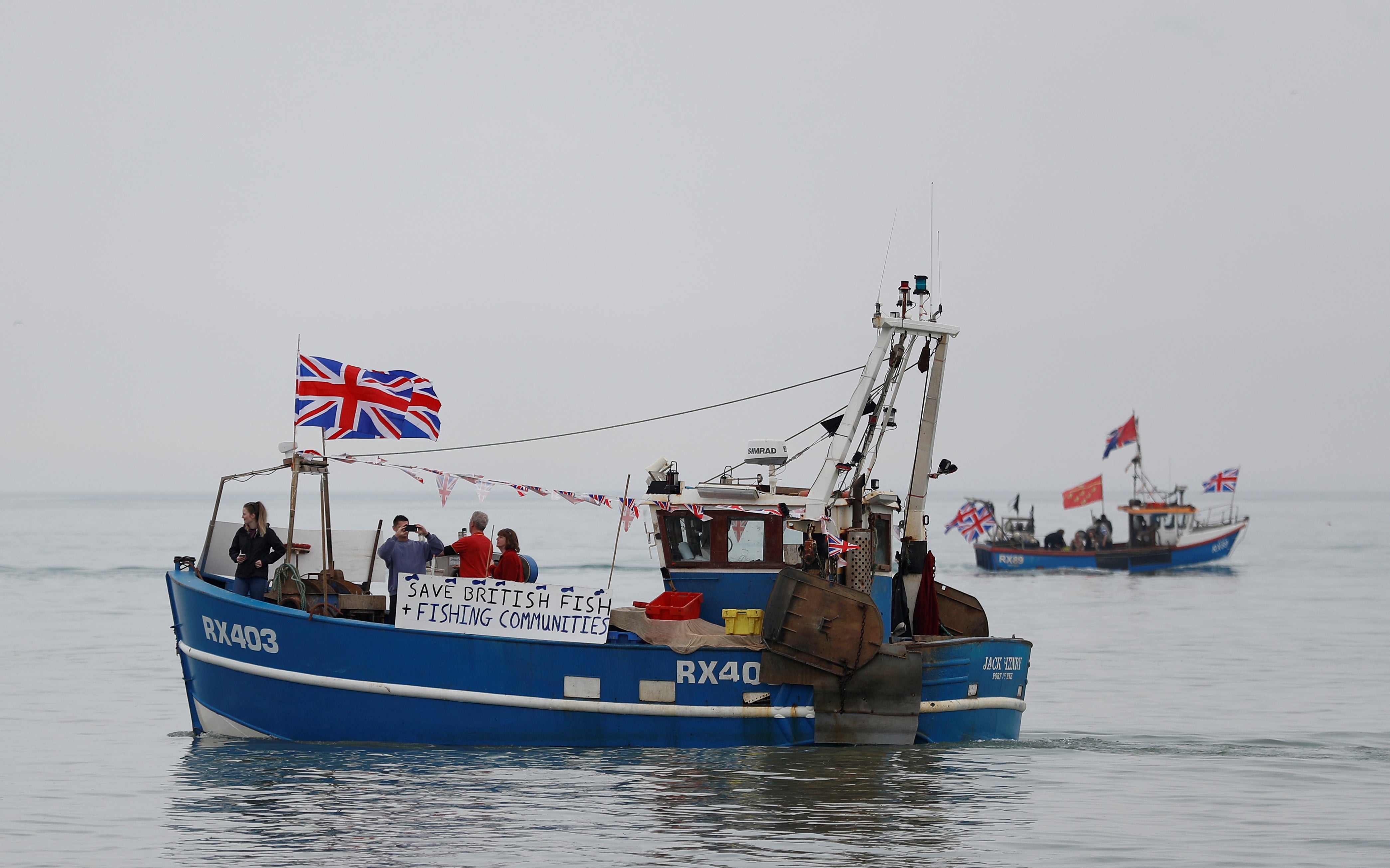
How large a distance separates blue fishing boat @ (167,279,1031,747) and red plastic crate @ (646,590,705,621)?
23 mm

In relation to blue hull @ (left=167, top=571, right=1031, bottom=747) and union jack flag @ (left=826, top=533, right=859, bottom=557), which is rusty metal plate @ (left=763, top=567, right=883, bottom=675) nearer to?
blue hull @ (left=167, top=571, right=1031, bottom=747)

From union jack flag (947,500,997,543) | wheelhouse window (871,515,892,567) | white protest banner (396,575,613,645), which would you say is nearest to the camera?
white protest banner (396,575,613,645)

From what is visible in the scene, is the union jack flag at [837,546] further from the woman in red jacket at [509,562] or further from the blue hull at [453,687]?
the woman in red jacket at [509,562]

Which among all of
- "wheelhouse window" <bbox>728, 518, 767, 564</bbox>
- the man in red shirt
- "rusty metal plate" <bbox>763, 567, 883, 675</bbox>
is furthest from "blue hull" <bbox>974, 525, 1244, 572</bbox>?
the man in red shirt

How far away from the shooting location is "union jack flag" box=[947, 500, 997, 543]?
57.3m

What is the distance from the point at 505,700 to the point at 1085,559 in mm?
55296

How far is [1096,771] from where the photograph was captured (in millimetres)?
16719

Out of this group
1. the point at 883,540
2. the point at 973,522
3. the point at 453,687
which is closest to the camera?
the point at 453,687

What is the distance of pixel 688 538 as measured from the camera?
55.4ft

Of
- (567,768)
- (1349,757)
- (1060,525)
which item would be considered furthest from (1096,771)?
(1060,525)

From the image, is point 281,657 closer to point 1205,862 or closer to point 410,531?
point 410,531

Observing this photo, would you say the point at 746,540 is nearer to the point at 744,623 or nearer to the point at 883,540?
the point at 744,623

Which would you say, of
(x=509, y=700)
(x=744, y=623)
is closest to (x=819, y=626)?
(x=744, y=623)

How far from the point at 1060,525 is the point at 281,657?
158 meters
